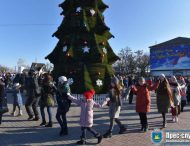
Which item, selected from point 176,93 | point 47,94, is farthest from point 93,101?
point 176,93

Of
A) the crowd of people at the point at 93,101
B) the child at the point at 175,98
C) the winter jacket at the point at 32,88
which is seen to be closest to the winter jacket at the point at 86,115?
the crowd of people at the point at 93,101

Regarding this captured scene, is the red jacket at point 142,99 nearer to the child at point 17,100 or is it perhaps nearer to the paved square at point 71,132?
the paved square at point 71,132

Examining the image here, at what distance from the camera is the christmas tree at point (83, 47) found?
19.1 meters

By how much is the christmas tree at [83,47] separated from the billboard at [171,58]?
40238 millimetres

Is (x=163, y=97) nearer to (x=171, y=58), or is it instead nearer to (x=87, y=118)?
(x=87, y=118)

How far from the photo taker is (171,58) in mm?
60531

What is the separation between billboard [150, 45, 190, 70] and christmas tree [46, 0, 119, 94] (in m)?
40.2

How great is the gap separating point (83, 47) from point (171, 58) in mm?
43530

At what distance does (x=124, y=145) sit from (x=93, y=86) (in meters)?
10.5

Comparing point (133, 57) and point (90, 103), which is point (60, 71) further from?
point (133, 57)

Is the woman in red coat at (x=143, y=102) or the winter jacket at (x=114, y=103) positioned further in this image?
the woman in red coat at (x=143, y=102)

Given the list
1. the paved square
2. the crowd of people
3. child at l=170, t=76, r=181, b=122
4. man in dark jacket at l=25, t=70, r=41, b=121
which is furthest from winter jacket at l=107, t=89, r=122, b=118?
man in dark jacket at l=25, t=70, r=41, b=121

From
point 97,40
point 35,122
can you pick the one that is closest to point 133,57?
point 97,40

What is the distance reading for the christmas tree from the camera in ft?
62.6
